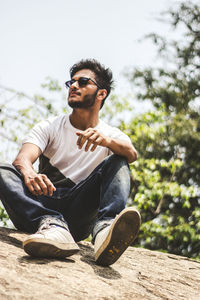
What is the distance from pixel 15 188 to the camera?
2.22m

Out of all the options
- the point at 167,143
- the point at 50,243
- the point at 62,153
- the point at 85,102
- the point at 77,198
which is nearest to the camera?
the point at 50,243

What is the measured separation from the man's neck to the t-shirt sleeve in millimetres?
260

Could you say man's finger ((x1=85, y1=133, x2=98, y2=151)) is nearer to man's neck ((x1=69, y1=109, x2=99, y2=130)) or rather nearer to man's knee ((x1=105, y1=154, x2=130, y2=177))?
man's knee ((x1=105, y1=154, x2=130, y2=177))

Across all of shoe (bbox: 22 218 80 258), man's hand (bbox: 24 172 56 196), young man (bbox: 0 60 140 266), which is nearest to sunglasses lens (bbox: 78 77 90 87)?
young man (bbox: 0 60 140 266)

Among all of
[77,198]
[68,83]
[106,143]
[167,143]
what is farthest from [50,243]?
[167,143]

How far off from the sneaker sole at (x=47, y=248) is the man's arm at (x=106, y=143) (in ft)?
2.28

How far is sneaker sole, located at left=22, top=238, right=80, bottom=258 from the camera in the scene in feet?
5.84

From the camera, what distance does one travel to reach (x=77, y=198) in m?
2.52

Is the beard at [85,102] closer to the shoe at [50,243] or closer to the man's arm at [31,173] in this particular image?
the man's arm at [31,173]

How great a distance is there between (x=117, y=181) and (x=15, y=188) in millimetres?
654

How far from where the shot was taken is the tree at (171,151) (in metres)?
7.00

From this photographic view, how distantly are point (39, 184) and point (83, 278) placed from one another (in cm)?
59

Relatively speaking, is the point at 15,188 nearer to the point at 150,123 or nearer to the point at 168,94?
the point at 150,123

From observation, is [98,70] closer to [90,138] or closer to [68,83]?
[68,83]
